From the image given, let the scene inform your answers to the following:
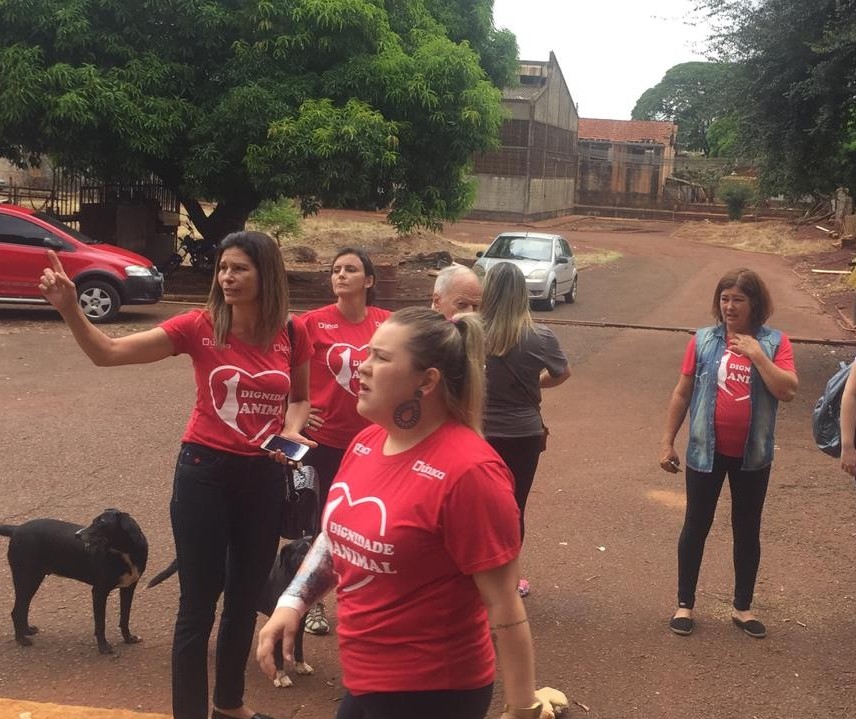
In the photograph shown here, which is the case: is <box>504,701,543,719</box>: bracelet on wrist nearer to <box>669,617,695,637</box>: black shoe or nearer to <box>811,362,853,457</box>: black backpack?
<box>669,617,695,637</box>: black shoe

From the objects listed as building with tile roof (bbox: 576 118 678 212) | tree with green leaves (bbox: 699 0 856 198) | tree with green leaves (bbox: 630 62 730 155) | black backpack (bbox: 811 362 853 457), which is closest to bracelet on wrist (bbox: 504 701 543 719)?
black backpack (bbox: 811 362 853 457)

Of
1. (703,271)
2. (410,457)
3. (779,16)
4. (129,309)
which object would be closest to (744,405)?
(410,457)

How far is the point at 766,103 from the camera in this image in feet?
38.9

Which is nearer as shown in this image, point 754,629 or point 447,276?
point 447,276

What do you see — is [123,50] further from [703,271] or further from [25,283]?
[703,271]

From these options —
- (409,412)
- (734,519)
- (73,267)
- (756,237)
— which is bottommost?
(756,237)

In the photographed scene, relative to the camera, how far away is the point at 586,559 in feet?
19.0

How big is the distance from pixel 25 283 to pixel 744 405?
12136 mm

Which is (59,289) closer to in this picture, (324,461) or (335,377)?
(335,377)

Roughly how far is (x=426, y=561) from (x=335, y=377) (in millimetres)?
2289

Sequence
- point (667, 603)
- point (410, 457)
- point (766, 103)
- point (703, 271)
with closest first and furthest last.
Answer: point (410, 457) < point (667, 603) < point (766, 103) < point (703, 271)

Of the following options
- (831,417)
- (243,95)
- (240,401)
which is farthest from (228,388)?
(243,95)

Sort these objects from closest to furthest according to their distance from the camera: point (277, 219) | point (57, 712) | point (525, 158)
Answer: point (57, 712), point (277, 219), point (525, 158)

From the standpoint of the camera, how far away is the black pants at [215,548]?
334 cm
